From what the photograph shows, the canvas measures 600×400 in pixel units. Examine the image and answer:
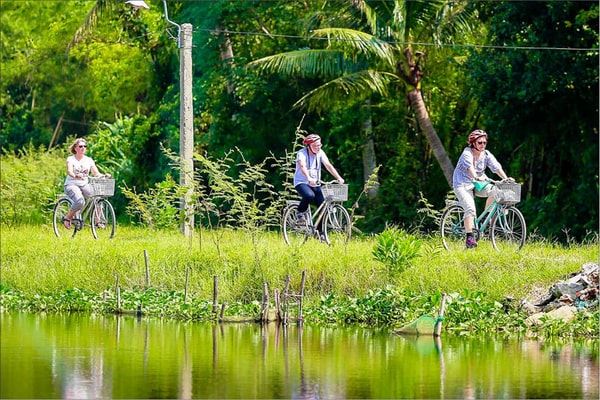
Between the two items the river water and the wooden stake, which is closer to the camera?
the river water

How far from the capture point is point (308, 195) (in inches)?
924

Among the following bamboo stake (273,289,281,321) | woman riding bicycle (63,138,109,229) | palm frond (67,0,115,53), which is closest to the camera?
bamboo stake (273,289,281,321)

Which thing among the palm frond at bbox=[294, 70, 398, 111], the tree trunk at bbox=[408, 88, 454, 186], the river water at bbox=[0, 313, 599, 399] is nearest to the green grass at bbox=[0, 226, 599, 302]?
the river water at bbox=[0, 313, 599, 399]

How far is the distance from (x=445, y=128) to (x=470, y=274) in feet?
59.1

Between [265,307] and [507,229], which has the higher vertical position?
[507,229]

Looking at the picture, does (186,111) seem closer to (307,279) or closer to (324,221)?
(324,221)

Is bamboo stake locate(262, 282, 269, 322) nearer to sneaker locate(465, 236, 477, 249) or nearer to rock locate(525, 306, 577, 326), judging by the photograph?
rock locate(525, 306, 577, 326)

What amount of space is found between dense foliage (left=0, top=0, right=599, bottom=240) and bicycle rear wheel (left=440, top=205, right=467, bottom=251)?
6.59m

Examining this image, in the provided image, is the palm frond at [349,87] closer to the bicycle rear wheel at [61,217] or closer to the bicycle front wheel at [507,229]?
the bicycle rear wheel at [61,217]

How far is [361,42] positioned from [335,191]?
960cm

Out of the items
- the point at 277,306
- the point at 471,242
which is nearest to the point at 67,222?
the point at 471,242

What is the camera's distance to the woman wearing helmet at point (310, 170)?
23.2m

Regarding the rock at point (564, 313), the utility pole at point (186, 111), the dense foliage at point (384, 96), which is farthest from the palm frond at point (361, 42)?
the rock at point (564, 313)

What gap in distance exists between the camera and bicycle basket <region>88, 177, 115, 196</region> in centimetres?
2581
